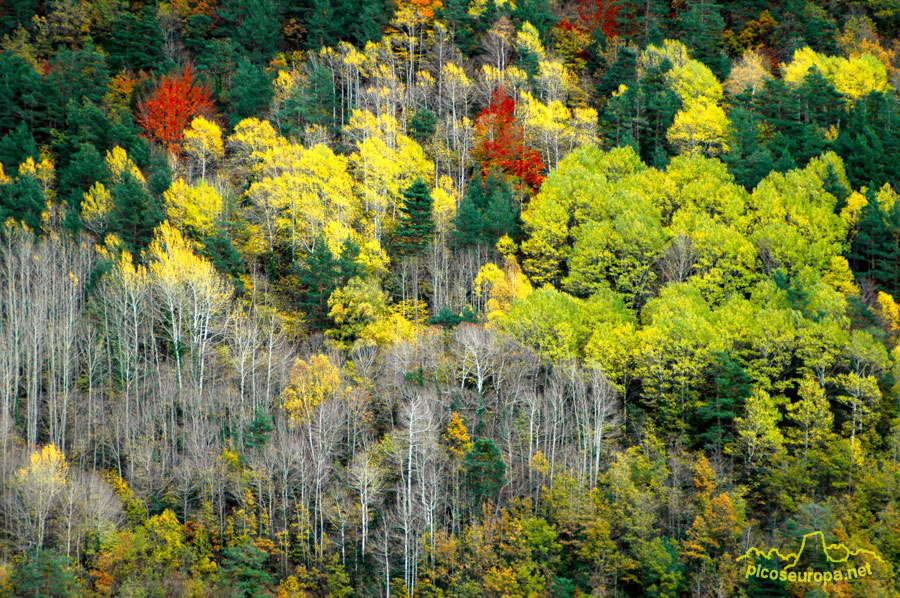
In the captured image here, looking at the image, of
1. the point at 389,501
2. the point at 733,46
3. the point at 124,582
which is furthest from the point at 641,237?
the point at 124,582

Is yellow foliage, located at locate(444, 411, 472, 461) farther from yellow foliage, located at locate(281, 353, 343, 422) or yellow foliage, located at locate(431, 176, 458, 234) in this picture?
yellow foliage, located at locate(431, 176, 458, 234)

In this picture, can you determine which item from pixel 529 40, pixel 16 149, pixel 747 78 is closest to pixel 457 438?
pixel 16 149

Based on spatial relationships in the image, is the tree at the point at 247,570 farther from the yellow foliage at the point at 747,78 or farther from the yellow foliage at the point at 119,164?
the yellow foliage at the point at 747,78

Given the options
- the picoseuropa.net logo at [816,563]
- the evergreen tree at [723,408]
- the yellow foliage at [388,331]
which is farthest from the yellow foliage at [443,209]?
the picoseuropa.net logo at [816,563]

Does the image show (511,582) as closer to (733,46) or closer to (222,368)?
(222,368)

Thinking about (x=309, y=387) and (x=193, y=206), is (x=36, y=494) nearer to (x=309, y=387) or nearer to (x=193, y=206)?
(x=309, y=387)
